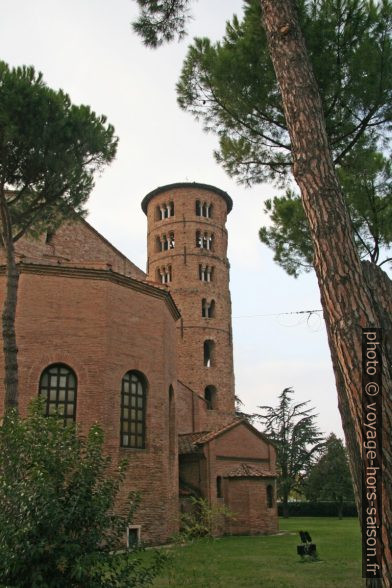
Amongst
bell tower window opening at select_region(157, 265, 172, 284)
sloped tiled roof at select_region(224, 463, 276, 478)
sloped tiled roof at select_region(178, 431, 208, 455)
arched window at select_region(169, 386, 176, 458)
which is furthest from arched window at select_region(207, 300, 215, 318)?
arched window at select_region(169, 386, 176, 458)

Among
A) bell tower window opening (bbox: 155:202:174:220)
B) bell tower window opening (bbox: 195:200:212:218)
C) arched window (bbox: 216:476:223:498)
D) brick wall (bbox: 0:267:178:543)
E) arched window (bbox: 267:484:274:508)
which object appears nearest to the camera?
brick wall (bbox: 0:267:178:543)

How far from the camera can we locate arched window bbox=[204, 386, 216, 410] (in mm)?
28650

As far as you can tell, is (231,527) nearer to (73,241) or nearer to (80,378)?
(80,378)

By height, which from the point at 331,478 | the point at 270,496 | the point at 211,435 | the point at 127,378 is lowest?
the point at 270,496

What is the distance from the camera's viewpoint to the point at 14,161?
34.9ft

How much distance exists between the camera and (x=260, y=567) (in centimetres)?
1111

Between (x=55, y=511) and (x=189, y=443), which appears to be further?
(x=189, y=443)

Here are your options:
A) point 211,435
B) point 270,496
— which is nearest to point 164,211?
point 211,435

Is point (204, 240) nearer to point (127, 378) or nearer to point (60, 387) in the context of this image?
point (127, 378)

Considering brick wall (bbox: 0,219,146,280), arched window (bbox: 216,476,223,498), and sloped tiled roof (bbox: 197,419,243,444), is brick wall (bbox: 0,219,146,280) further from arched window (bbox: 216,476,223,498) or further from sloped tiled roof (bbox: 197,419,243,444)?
arched window (bbox: 216,476,223,498)

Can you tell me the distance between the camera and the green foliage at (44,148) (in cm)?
1012

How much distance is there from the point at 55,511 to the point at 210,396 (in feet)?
81.4

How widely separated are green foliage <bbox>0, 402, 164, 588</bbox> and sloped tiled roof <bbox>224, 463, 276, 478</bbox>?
14635 mm

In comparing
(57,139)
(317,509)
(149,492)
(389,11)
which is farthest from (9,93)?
(317,509)
